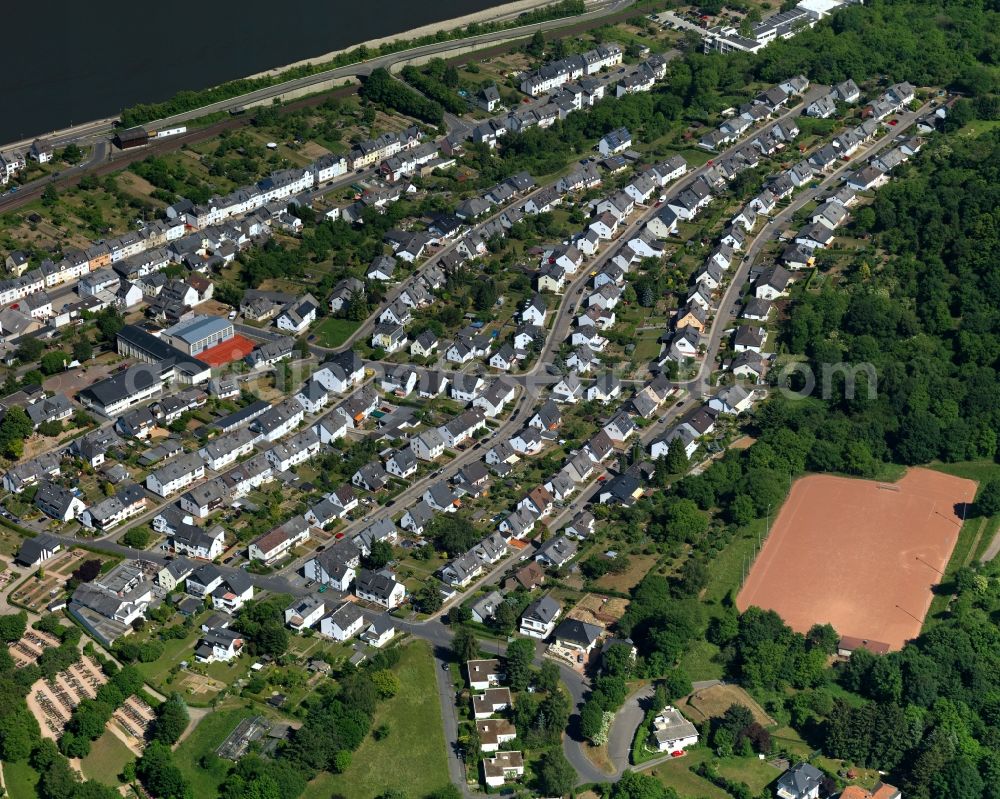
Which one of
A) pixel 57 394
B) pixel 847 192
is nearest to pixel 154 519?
pixel 57 394

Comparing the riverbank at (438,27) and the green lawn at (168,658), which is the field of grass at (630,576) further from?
the riverbank at (438,27)

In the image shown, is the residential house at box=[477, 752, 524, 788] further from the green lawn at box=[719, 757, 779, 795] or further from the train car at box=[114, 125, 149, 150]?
the train car at box=[114, 125, 149, 150]

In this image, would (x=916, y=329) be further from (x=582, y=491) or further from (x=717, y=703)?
(x=717, y=703)

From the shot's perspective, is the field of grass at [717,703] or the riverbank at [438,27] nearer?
the field of grass at [717,703]

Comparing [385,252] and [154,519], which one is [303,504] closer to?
[154,519]

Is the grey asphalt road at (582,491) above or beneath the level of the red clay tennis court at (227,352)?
beneath

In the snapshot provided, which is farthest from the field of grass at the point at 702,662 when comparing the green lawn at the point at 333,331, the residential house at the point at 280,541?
the green lawn at the point at 333,331
